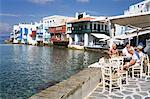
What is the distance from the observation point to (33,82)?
1755 centimetres

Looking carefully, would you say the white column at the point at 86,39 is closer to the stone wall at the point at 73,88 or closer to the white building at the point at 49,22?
the white building at the point at 49,22

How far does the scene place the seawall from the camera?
13.7ft

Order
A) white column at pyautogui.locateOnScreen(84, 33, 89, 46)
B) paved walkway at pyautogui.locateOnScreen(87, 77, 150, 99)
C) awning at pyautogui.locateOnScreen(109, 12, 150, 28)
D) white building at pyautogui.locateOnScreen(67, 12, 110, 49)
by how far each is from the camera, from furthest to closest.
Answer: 1. white column at pyautogui.locateOnScreen(84, 33, 89, 46)
2. white building at pyautogui.locateOnScreen(67, 12, 110, 49)
3. awning at pyautogui.locateOnScreen(109, 12, 150, 28)
4. paved walkway at pyautogui.locateOnScreen(87, 77, 150, 99)

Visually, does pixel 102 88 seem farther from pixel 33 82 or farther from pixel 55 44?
pixel 55 44

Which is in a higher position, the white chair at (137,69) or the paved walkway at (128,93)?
the white chair at (137,69)

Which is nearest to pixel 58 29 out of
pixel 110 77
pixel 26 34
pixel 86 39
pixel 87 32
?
pixel 87 32

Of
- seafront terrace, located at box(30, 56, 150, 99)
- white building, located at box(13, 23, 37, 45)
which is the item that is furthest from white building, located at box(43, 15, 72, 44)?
seafront terrace, located at box(30, 56, 150, 99)

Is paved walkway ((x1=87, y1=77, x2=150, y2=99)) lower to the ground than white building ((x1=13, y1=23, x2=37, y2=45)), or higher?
lower

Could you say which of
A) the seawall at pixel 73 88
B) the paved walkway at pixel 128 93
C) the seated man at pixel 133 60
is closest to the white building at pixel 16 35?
the seated man at pixel 133 60

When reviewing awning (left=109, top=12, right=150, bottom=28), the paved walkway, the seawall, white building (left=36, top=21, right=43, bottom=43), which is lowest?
the paved walkway

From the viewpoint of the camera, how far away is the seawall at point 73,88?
13.7 feet

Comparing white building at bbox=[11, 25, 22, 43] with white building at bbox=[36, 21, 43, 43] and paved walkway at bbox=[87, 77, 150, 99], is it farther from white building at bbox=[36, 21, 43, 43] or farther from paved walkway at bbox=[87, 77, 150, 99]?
paved walkway at bbox=[87, 77, 150, 99]

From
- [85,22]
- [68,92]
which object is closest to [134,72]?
[68,92]

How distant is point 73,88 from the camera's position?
4723mm
